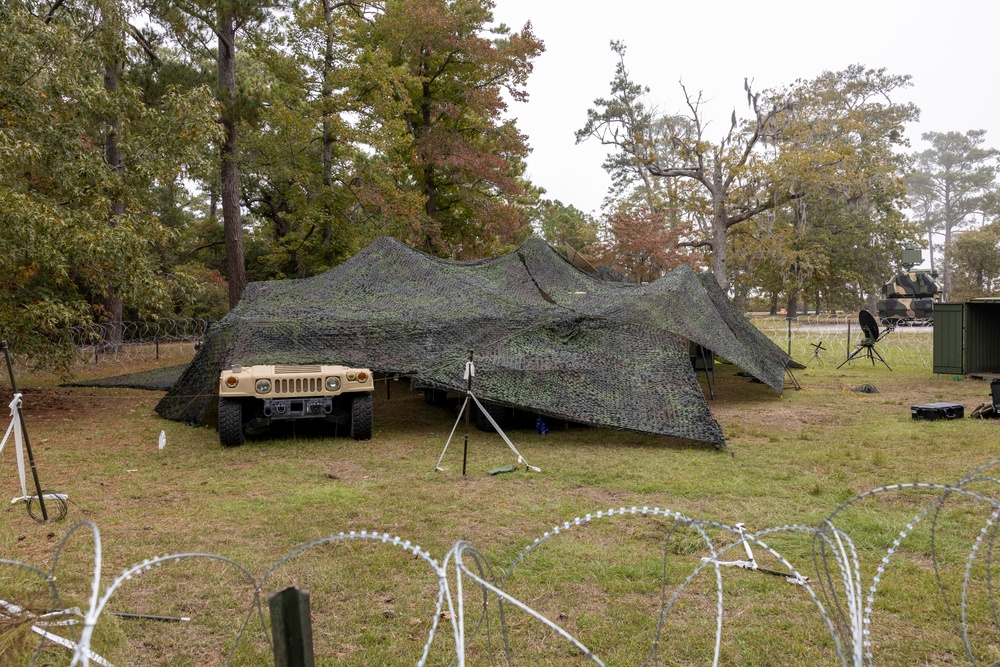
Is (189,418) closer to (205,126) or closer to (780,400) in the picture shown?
(205,126)

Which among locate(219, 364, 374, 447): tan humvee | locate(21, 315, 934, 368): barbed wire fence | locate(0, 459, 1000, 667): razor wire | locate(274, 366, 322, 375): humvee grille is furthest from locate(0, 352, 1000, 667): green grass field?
locate(21, 315, 934, 368): barbed wire fence

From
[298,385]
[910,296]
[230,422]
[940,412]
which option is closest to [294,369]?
[298,385]

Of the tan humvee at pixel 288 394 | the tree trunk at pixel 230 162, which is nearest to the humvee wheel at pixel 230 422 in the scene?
the tan humvee at pixel 288 394

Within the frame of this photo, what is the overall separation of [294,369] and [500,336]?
2670mm

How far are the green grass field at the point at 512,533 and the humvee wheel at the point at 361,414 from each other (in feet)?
0.79

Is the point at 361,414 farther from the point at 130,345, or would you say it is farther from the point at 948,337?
the point at 130,345

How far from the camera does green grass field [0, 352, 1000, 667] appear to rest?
355 centimetres

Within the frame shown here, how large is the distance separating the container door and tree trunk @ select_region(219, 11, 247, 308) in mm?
15336

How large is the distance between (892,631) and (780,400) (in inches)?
347

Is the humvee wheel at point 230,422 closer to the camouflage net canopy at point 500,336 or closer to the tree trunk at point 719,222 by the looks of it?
the camouflage net canopy at point 500,336

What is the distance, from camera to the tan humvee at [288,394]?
8.14 m

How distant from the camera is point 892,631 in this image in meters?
3.64

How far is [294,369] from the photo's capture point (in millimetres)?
8664

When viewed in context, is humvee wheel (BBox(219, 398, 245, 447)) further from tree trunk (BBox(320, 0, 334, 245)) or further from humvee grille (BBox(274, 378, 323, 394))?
tree trunk (BBox(320, 0, 334, 245))
